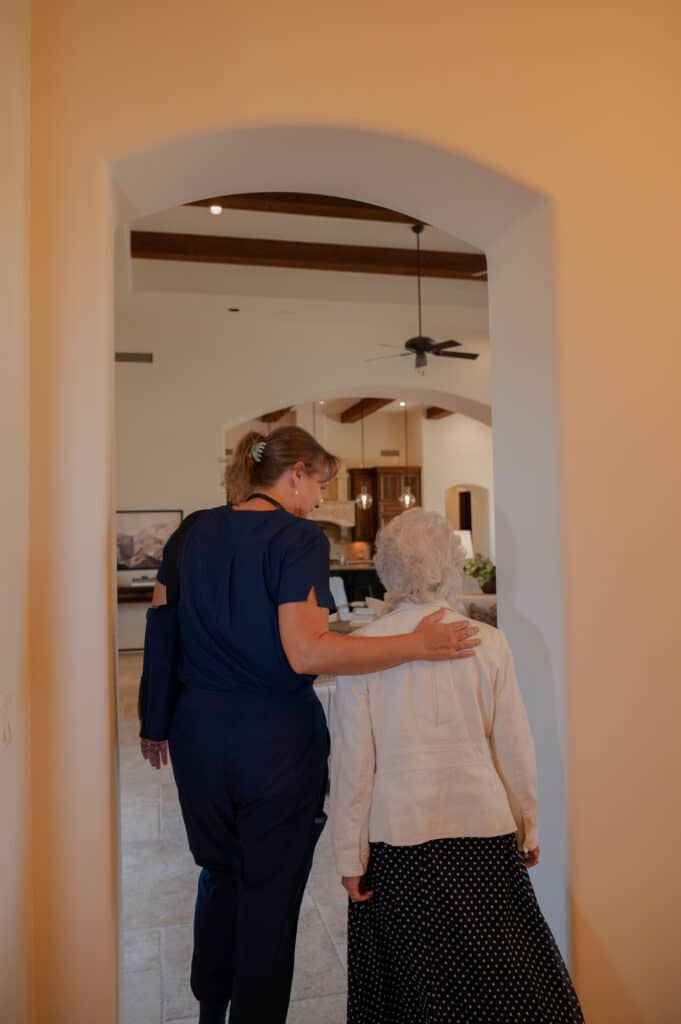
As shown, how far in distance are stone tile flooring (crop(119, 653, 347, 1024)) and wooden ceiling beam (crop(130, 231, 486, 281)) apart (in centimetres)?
475

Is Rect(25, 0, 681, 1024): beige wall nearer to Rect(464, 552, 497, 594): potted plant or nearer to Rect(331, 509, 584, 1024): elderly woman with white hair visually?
Rect(331, 509, 584, 1024): elderly woman with white hair

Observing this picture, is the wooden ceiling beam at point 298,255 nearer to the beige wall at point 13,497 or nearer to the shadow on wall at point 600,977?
the beige wall at point 13,497

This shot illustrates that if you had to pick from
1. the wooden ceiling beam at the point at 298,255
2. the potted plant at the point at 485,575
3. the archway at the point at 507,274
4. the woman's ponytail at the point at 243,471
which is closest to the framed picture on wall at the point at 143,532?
the wooden ceiling beam at the point at 298,255

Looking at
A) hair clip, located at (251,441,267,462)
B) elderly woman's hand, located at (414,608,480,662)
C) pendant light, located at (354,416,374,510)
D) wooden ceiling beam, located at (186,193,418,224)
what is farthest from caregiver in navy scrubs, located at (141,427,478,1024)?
pendant light, located at (354,416,374,510)

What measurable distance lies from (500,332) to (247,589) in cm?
119

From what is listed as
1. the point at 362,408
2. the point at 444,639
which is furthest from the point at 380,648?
the point at 362,408

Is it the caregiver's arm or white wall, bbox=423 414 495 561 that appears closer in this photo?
the caregiver's arm

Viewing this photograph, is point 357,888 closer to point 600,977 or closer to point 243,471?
point 600,977

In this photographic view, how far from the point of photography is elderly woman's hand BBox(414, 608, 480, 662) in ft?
5.04

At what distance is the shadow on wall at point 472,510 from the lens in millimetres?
15562

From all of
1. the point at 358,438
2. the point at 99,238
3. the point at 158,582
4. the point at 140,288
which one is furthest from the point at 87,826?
the point at 358,438

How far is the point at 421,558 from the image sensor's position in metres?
1.62

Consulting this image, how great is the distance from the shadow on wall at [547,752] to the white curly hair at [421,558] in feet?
1.86

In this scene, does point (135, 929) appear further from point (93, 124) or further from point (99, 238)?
point (93, 124)
